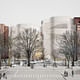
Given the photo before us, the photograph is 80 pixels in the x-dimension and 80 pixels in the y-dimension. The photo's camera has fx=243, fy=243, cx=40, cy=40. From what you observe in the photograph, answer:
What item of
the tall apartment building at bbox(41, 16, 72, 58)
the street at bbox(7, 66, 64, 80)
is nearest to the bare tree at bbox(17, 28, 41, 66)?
the street at bbox(7, 66, 64, 80)

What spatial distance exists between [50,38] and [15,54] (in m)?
24.7

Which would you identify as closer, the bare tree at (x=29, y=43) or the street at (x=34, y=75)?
the street at (x=34, y=75)

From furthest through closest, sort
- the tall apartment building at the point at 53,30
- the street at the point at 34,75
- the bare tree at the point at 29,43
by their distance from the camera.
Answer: the tall apartment building at the point at 53,30, the bare tree at the point at 29,43, the street at the point at 34,75

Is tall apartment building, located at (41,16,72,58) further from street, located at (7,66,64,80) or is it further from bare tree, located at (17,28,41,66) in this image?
street, located at (7,66,64,80)

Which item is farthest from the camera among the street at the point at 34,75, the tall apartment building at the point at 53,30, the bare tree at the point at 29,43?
the tall apartment building at the point at 53,30

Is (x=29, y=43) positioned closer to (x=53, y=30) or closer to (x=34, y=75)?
(x=34, y=75)

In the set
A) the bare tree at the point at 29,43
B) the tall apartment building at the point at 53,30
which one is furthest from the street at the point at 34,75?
the tall apartment building at the point at 53,30

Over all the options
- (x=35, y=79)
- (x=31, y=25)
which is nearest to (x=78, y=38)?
(x=35, y=79)

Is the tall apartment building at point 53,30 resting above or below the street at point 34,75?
above

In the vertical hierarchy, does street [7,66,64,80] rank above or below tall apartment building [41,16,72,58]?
below

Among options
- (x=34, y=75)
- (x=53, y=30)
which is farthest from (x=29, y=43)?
(x=53, y=30)

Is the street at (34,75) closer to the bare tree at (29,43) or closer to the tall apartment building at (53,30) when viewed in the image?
the bare tree at (29,43)

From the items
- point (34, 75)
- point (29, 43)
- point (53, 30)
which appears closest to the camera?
point (34, 75)

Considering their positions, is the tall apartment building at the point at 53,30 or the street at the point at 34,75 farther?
the tall apartment building at the point at 53,30
